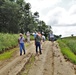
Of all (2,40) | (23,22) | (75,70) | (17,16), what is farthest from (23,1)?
(75,70)

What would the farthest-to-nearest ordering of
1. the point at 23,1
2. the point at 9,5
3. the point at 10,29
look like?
the point at 23,1 → the point at 10,29 → the point at 9,5

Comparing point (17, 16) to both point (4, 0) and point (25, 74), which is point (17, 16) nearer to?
point (4, 0)

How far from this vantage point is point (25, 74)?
56.9 ft

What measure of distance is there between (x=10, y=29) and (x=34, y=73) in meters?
74.3

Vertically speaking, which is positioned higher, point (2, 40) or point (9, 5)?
point (9, 5)

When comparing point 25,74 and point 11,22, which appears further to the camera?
point 11,22

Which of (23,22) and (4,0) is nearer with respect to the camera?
(4,0)

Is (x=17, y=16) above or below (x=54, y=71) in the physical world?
above

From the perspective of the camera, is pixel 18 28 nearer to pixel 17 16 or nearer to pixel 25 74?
pixel 17 16

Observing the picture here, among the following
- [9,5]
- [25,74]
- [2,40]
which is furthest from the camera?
[9,5]

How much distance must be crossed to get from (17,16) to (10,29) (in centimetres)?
464

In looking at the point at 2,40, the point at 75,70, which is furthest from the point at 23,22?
the point at 75,70

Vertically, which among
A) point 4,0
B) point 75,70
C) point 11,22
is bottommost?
point 75,70

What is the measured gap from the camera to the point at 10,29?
91.3 meters
